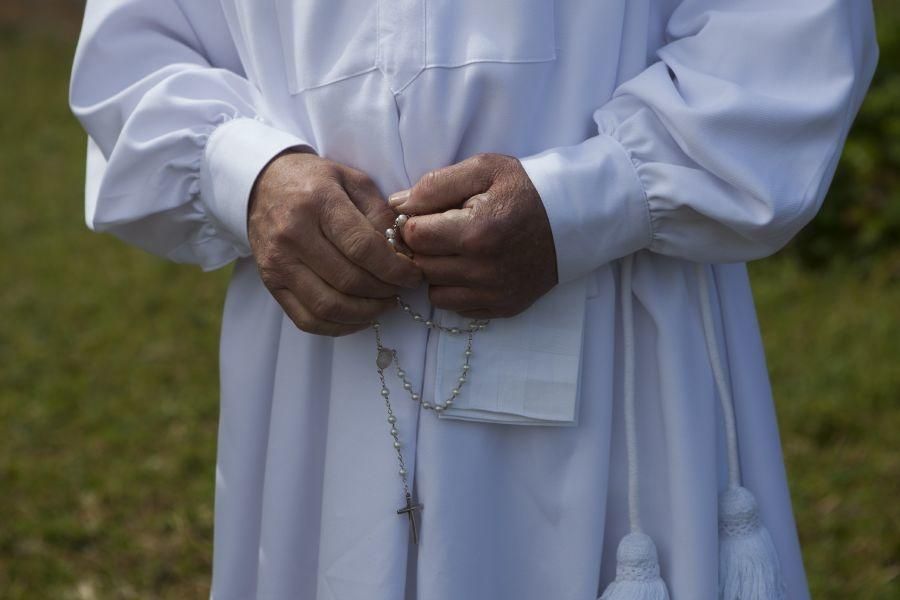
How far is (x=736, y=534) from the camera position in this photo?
1.50m

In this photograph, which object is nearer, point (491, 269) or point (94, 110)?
point (491, 269)

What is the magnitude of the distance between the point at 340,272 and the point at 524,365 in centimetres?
28

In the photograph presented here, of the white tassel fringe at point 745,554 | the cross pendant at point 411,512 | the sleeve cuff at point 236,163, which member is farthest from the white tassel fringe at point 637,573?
the sleeve cuff at point 236,163

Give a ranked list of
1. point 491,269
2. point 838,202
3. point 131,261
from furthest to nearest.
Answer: point 131,261 < point 838,202 < point 491,269

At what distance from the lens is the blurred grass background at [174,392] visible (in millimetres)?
3049

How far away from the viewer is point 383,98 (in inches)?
55.1

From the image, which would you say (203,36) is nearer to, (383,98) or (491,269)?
(383,98)

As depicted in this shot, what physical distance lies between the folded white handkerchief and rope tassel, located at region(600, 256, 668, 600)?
8cm

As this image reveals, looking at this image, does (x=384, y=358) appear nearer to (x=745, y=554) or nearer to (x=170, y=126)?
(x=170, y=126)

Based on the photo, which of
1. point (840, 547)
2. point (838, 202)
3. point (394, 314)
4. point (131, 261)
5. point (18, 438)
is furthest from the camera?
point (131, 261)

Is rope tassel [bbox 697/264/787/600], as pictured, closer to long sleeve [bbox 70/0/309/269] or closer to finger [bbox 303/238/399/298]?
finger [bbox 303/238/399/298]

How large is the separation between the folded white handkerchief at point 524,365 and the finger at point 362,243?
0.43 ft

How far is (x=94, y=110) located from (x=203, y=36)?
0.68ft

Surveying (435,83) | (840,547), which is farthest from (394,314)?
(840,547)
